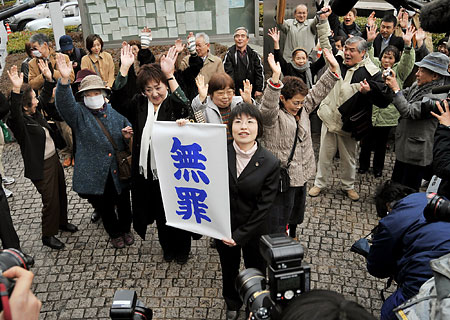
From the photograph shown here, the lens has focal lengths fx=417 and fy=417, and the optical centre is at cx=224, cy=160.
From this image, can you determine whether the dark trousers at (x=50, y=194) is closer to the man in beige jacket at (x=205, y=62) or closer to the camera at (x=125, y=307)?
the man in beige jacket at (x=205, y=62)

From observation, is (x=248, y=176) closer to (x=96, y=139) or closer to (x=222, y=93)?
(x=222, y=93)

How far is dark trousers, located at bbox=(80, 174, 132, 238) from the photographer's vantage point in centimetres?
451

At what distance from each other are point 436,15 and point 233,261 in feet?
8.75

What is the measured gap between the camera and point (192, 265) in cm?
449

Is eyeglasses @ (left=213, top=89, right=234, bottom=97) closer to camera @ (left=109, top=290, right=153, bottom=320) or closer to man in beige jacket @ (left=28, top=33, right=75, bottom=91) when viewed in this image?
camera @ (left=109, top=290, right=153, bottom=320)

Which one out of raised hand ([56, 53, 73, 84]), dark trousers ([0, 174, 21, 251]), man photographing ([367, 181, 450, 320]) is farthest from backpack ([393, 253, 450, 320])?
dark trousers ([0, 174, 21, 251])

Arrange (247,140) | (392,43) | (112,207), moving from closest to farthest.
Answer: (247,140), (112,207), (392,43)

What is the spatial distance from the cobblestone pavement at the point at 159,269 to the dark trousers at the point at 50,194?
31 cm

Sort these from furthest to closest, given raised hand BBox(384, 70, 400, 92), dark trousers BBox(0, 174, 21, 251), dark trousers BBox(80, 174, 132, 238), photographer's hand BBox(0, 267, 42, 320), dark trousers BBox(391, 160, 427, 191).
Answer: dark trousers BBox(391, 160, 427, 191), raised hand BBox(384, 70, 400, 92), dark trousers BBox(80, 174, 132, 238), dark trousers BBox(0, 174, 21, 251), photographer's hand BBox(0, 267, 42, 320)

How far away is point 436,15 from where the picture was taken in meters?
1.50

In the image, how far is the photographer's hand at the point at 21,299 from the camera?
1.55 meters

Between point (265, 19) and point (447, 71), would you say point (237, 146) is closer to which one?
point (447, 71)

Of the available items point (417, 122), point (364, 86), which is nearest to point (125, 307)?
point (364, 86)

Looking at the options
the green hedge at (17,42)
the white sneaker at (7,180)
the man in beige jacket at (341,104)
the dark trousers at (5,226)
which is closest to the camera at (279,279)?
the dark trousers at (5,226)
